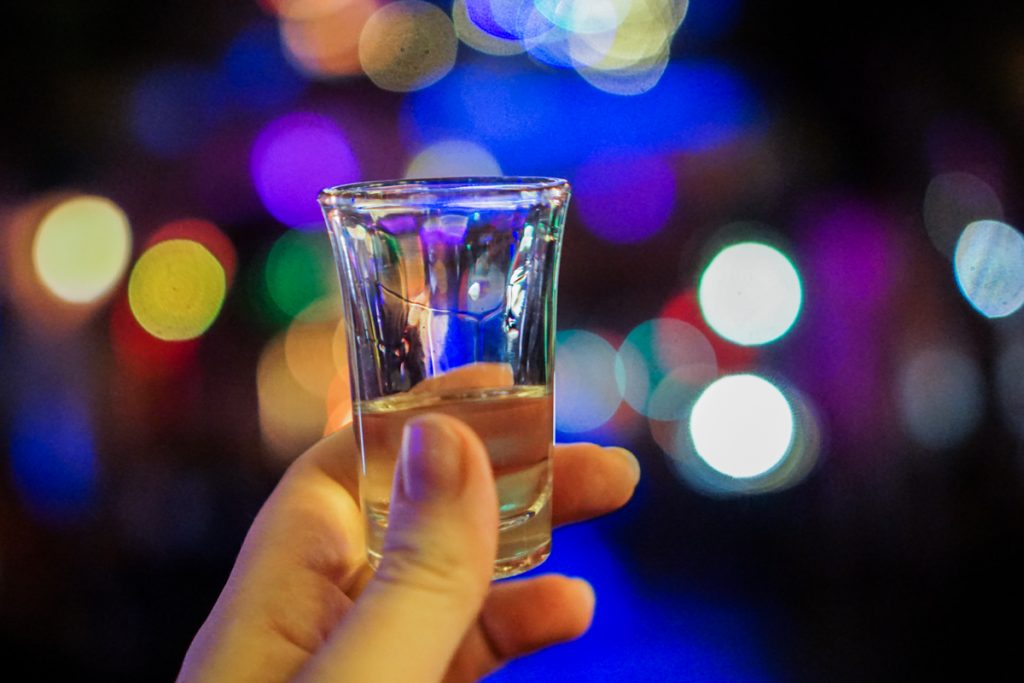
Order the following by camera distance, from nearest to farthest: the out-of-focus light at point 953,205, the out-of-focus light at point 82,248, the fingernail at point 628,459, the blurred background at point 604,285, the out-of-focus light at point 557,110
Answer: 1. the fingernail at point 628,459
2. the blurred background at point 604,285
3. the out-of-focus light at point 82,248
4. the out-of-focus light at point 557,110
5. the out-of-focus light at point 953,205

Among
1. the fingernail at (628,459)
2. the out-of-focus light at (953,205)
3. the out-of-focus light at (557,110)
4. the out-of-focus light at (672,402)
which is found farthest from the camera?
the out-of-focus light at (672,402)

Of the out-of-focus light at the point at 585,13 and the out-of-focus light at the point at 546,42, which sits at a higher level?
the out-of-focus light at the point at 585,13

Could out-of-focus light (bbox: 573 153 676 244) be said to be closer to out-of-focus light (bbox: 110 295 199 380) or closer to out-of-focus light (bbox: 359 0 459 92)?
out-of-focus light (bbox: 359 0 459 92)

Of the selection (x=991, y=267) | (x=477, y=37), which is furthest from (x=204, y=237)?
(x=991, y=267)

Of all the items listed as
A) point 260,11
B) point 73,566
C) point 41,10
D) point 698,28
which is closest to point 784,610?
point 698,28

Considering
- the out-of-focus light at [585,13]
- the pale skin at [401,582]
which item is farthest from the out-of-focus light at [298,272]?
the pale skin at [401,582]

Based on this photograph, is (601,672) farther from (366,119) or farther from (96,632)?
(366,119)

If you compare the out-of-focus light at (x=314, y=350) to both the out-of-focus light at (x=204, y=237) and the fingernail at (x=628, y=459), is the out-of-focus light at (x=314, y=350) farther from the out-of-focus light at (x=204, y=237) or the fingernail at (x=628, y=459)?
the fingernail at (x=628, y=459)
